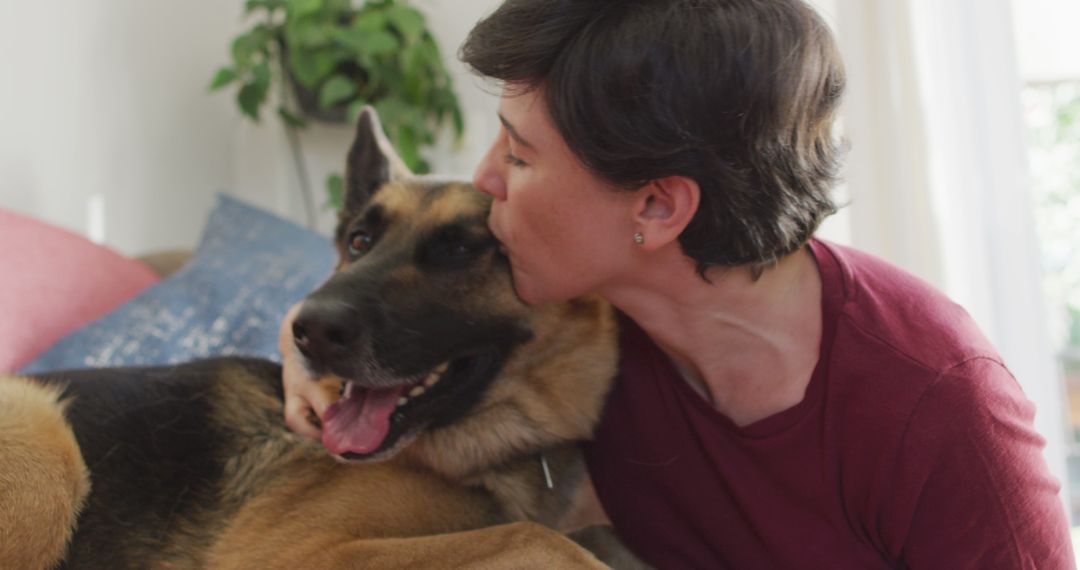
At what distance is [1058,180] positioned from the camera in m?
2.09

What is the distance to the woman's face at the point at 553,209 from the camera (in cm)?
123

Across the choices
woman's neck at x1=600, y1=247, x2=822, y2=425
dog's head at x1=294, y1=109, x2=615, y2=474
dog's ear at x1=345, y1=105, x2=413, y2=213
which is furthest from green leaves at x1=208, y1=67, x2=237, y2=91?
woman's neck at x1=600, y1=247, x2=822, y2=425

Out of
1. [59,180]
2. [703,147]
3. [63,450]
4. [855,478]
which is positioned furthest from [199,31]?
[855,478]

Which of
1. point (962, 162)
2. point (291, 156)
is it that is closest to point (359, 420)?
point (962, 162)

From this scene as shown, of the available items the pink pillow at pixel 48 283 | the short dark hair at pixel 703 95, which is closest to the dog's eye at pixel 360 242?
the short dark hair at pixel 703 95

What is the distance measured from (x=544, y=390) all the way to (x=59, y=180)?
6.18ft

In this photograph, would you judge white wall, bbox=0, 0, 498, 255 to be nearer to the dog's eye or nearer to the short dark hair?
the dog's eye

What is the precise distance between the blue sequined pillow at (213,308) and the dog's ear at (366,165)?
484 mm

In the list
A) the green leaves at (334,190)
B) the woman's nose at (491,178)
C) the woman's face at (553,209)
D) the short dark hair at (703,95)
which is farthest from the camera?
the green leaves at (334,190)

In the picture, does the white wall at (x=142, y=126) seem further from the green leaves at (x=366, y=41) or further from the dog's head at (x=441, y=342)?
the dog's head at (x=441, y=342)

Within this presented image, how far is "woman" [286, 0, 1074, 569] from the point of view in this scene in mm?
1145

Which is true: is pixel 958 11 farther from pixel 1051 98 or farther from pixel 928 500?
pixel 928 500

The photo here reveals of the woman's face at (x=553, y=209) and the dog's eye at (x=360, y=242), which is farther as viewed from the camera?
the dog's eye at (x=360, y=242)

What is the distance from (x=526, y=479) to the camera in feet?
4.76
